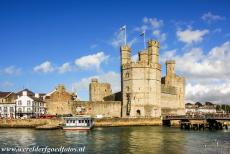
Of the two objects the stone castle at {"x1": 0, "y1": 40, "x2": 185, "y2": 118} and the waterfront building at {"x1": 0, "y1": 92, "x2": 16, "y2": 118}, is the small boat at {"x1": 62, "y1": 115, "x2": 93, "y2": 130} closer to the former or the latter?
the stone castle at {"x1": 0, "y1": 40, "x2": 185, "y2": 118}

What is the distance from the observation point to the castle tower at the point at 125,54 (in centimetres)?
8244

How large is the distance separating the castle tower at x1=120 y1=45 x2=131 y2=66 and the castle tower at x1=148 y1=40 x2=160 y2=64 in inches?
173

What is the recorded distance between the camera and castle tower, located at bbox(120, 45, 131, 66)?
82.4 m

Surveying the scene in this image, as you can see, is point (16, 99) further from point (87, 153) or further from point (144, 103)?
point (87, 153)

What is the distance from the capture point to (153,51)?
3206 inches

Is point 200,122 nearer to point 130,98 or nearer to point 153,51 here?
point 130,98

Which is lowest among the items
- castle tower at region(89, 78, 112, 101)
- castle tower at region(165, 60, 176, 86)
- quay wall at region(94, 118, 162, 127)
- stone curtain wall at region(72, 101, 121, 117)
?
quay wall at region(94, 118, 162, 127)

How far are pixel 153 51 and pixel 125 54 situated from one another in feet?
18.8

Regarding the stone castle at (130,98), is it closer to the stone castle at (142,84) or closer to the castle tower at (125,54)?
the stone castle at (142,84)

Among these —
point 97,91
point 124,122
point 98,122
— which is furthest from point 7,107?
point 124,122

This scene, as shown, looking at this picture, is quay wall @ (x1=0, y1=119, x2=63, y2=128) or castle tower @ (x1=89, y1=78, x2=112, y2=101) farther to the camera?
castle tower @ (x1=89, y1=78, x2=112, y2=101)

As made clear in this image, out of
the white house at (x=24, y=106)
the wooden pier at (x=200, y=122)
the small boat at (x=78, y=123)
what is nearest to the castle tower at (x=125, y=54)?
the wooden pier at (x=200, y=122)

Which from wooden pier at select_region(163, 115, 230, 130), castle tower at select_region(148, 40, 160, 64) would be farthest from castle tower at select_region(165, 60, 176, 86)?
wooden pier at select_region(163, 115, 230, 130)

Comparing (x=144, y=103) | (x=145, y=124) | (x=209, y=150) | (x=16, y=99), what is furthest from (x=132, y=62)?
(x=209, y=150)
